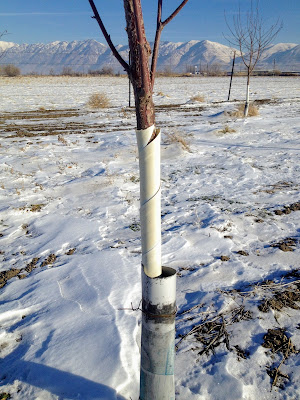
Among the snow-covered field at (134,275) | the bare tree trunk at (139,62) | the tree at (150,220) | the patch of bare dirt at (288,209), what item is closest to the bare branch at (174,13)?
the tree at (150,220)

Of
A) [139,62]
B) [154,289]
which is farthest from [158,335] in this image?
[139,62]

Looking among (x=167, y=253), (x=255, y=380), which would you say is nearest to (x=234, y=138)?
(x=167, y=253)

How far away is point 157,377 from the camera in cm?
139

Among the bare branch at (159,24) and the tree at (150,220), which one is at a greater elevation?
the bare branch at (159,24)

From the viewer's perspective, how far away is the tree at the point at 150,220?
113cm

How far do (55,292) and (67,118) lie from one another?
11.4 m

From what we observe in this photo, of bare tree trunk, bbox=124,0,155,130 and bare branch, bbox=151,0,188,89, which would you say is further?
bare branch, bbox=151,0,188,89

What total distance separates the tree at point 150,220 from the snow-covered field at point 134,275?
58cm

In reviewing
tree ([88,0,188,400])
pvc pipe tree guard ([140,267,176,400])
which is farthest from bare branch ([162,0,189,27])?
pvc pipe tree guard ([140,267,176,400])

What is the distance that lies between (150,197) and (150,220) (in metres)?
0.09

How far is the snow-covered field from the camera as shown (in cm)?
194

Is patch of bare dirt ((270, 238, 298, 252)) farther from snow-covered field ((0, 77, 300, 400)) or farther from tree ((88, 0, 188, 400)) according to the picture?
tree ((88, 0, 188, 400))

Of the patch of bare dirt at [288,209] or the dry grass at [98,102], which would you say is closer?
the patch of bare dirt at [288,209]

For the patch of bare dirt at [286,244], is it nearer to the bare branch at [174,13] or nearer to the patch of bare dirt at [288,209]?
the patch of bare dirt at [288,209]
